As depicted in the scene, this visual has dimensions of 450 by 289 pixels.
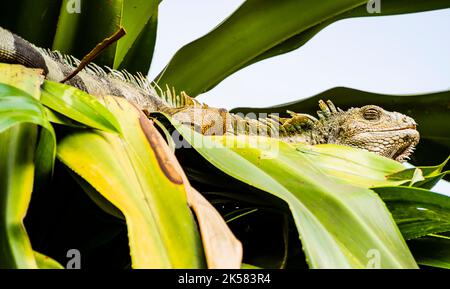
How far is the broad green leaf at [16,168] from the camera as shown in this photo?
0.91 meters

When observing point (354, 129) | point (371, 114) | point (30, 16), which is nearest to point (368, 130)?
point (354, 129)

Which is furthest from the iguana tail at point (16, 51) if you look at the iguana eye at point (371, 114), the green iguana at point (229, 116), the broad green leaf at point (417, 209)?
the iguana eye at point (371, 114)

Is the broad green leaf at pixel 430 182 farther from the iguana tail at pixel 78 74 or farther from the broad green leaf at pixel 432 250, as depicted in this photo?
the iguana tail at pixel 78 74

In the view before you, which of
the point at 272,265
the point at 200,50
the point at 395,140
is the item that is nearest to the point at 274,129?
the point at 200,50

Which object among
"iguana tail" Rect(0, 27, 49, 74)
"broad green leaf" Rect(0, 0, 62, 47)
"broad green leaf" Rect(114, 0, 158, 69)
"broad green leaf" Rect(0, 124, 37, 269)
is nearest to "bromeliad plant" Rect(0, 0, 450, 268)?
"broad green leaf" Rect(0, 124, 37, 269)

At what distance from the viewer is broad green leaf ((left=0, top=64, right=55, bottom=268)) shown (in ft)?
2.97

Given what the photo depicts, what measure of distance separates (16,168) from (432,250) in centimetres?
87

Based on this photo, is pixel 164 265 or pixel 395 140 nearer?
pixel 164 265

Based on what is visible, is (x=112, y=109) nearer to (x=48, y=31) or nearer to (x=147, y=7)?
(x=48, y=31)

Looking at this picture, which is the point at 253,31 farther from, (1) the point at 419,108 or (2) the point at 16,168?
(2) the point at 16,168

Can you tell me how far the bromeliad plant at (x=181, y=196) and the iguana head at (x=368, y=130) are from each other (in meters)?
1.56

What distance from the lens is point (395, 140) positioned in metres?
3.08

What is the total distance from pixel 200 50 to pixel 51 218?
5.00 feet

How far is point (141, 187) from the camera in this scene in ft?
3.38
